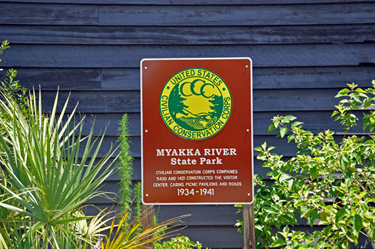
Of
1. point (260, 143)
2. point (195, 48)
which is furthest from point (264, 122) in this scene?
point (195, 48)

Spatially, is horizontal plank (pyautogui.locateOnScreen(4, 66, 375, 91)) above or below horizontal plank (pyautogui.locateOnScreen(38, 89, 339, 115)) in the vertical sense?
above

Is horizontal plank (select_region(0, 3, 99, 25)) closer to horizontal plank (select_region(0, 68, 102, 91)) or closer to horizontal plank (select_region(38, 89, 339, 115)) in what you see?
horizontal plank (select_region(0, 68, 102, 91))

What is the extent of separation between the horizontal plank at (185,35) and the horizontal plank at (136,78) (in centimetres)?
23

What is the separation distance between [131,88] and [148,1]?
73 centimetres

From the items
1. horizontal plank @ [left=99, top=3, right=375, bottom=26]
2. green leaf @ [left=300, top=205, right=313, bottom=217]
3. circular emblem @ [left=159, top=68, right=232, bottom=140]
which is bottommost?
green leaf @ [left=300, top=205, right=313, bottom=217]

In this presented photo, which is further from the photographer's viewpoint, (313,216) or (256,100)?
(256,100)

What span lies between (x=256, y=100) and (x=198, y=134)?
2.89 feet

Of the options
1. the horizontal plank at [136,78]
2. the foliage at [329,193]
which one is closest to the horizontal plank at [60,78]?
the horizontal plank at [136,78]

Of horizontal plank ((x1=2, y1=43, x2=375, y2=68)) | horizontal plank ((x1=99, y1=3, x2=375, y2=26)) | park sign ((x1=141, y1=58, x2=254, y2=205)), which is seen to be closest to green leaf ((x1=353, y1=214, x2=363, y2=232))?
park sign ((x1=141, y1=58, x2=254, y2=205))

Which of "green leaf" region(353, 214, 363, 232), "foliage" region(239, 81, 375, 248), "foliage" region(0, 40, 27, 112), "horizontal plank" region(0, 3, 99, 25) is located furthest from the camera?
"horizontal plank" region(0, 3, 99, 25)

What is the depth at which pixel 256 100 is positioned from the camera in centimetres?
239

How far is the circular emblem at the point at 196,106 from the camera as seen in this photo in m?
1.71

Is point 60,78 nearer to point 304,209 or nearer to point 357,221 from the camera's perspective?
point 304,209

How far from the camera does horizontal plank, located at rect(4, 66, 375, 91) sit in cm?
238
